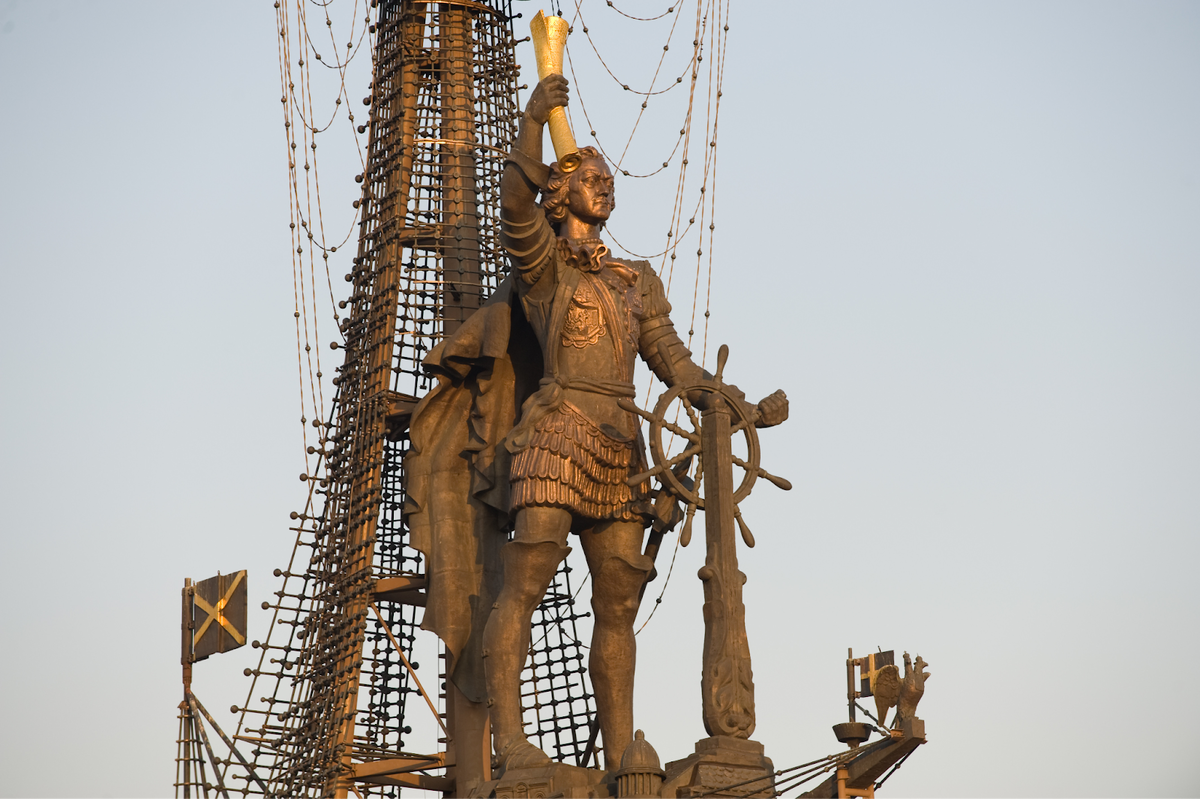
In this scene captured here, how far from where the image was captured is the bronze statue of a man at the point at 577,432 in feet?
46.9

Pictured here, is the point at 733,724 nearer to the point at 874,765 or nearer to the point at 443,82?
the point at 874,765

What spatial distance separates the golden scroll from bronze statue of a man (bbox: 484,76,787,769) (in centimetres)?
14

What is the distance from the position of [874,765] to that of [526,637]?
268 centimetres

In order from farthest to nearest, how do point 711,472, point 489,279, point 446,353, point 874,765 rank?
point 489,279 < point 446,353 < point 711,472 < point 874,765

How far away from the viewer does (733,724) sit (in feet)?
43.2

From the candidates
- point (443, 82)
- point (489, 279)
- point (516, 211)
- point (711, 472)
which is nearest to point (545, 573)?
point (711, 472)

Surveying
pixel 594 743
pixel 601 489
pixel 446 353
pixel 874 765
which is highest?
pixel 446 353

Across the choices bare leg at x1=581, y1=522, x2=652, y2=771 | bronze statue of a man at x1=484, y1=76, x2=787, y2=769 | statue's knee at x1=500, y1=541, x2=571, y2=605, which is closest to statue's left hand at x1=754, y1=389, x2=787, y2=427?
bronze statue of a man at x1=484, y1=76, x2=787, y2=769

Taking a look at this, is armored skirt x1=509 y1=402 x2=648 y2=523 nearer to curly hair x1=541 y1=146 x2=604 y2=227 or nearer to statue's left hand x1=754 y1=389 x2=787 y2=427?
statue's left hand x1=754 y1=389 x2=787 y2=427

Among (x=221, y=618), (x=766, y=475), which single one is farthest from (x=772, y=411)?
(x=221, y=618)

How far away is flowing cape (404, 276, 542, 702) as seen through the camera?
600 inches

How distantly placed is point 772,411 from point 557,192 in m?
1.87

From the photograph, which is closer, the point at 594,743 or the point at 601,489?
the point at 601,489

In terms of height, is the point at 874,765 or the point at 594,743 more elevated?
the point at 594,743
